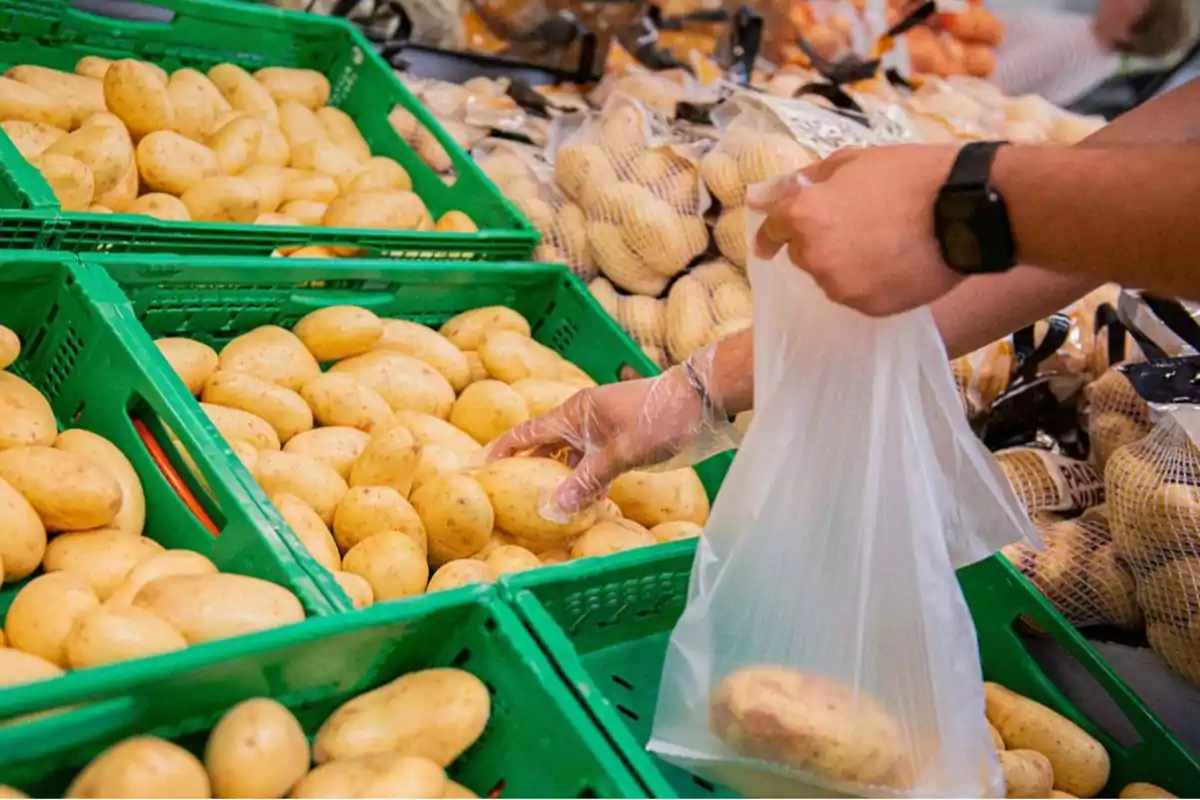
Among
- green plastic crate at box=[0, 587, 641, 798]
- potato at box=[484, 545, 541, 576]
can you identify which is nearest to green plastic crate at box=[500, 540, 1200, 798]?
green plastic crate at box=[0, 587, 641, 798]

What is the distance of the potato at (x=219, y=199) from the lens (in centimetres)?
178

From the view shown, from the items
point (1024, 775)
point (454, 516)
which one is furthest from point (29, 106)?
point (1024, 775)

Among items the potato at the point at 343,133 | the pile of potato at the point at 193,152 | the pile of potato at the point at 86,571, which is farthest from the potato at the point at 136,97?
the pile of potato at the point at 86,571

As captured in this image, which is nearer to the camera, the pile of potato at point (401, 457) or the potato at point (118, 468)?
the potato at point (118, 468)

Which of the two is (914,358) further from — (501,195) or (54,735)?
(501,195)

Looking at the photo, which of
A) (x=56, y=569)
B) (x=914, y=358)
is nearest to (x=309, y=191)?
(x=56, y=569)

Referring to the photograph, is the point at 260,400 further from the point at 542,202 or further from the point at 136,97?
the point at 542,202

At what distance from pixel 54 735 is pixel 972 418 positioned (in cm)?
180

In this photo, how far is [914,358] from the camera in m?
1.03

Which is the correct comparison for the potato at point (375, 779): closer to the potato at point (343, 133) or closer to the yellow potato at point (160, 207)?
the yellow potato at point (160, 207)

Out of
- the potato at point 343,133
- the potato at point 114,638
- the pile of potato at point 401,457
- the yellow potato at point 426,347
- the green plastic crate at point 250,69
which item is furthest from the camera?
the potato at point 343,133

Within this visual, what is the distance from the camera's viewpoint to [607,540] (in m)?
1.42

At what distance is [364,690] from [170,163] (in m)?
1.16

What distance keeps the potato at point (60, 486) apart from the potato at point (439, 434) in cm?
49
